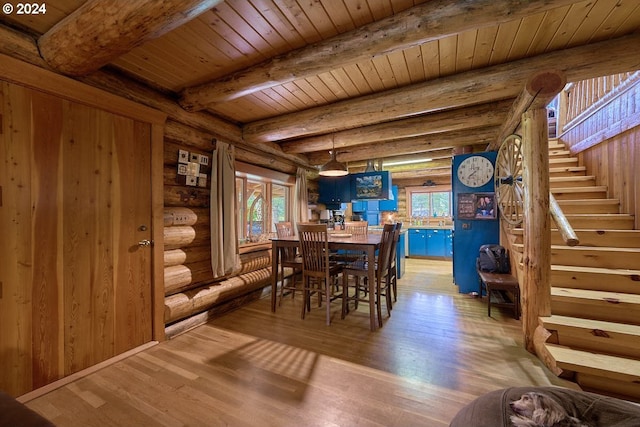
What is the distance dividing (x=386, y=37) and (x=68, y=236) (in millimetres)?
2766

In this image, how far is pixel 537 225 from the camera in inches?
89.0

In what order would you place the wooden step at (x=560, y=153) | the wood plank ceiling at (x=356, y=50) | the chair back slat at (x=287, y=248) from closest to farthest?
the wood plank ceiling at (x=356, y=50)
the chair back slat at (x=287, y=248)
the wooden step at (x=560, y=153)

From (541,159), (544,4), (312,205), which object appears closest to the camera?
(544,4)

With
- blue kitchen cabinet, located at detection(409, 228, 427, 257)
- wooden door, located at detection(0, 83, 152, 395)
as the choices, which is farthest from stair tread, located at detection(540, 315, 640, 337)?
blue kitchen cabinet, located at detection(409, 228, 427, 257)

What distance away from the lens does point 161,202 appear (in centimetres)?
257

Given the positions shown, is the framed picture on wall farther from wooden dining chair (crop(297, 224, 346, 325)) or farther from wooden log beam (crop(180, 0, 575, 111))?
wooden log beam (crop(180, 0, 575, 111))

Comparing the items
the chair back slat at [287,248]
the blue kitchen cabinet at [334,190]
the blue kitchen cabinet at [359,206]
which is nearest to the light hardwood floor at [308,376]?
the chair back slat at [287,248]

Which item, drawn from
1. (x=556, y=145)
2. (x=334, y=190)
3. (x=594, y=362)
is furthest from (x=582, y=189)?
(x=334, y=190)

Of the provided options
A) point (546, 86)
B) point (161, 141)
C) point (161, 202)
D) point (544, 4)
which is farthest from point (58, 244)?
point (546, 86)

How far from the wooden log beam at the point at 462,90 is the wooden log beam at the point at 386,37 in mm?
933

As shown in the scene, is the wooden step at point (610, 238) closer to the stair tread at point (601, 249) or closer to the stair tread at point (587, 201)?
the stair tread at point (601, 249)

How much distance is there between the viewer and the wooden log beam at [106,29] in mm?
1407

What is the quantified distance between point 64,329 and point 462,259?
4.71 meters

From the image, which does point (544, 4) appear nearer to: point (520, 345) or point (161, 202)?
point (520, 345)
